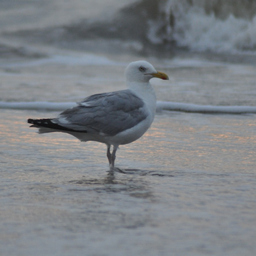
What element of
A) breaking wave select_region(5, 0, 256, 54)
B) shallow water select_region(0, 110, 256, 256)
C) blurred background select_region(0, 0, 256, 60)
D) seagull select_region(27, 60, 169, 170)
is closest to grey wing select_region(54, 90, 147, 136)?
seagull select_region(27, 60, 169, 170)

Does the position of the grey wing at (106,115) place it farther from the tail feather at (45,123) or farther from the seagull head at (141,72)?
the seagull head at (141,72)

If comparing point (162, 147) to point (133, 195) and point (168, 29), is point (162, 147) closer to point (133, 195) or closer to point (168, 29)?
point (133, 195)

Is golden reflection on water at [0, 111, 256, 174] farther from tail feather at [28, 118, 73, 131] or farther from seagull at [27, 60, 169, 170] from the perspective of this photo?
tail feather at [28, 118, 73, 131]

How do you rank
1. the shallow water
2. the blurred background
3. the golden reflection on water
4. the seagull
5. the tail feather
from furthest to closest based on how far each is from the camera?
the blurred background < the golden reflection on water < the seagull < the tail feather < the shallow water

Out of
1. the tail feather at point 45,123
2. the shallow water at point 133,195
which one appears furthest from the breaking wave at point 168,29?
the tail feather at point 45,123

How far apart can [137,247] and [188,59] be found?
11.0 m

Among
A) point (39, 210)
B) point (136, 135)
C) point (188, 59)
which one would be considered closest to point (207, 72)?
point (188, 59)

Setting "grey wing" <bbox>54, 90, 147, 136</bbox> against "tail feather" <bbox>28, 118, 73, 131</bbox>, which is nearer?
"tail feather" <bbox>28, 118, 73, 131</bbox>

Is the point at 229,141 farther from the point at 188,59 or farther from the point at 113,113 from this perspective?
the point at 188,59

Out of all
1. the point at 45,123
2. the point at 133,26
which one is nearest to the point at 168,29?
the point at 133,26

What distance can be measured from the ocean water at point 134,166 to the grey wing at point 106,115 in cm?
35

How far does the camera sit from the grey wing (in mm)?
4324

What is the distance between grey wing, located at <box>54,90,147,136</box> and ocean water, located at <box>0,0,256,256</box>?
0.35 m

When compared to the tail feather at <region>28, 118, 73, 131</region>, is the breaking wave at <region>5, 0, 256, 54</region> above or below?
above
